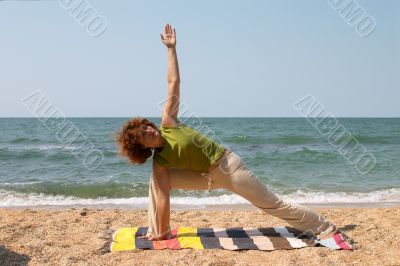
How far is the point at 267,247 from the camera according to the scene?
177 inches

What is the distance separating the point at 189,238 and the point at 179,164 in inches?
35.9

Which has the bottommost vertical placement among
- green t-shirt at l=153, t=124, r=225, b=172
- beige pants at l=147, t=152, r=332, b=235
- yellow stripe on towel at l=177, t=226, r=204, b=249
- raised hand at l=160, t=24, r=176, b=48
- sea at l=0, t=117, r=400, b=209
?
sea at l=0, t=117, r=400, b=209

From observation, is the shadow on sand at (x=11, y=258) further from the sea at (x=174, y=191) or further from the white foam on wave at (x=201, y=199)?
the white foam on wave at (x=201, y=199)

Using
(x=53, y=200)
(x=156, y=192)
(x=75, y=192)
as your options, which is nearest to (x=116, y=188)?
(x=75, y=192)

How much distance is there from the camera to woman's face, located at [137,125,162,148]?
4352 millimetres

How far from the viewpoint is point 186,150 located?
4.38 meters

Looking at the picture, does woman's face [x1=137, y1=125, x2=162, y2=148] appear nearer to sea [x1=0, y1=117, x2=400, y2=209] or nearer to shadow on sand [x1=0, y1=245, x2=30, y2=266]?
sea [x1=0, y1=117, x2=400, y2=209]

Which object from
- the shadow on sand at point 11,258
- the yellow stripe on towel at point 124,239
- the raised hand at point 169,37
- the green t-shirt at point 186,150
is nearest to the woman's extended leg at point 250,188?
the green t-shirt at point 186,150

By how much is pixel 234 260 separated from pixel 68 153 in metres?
16.1

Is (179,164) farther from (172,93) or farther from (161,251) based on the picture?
(161,251)

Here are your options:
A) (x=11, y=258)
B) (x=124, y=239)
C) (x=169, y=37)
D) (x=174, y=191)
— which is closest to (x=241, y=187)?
(x=124, y=239)

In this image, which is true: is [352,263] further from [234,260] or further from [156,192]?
[156,192]

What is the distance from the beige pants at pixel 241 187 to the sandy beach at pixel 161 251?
40 centimetres

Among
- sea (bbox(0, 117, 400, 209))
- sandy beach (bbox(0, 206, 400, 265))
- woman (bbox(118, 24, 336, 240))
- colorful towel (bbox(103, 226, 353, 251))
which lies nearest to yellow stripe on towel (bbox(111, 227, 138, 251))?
colorful towel (bbox(103, 226, 353, 251))
